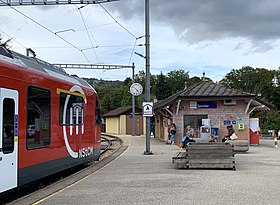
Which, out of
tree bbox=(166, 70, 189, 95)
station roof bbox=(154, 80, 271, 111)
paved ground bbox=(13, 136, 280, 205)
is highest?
tree bbox=(166, 70, 189, 95)

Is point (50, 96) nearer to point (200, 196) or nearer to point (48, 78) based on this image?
point (48, 78)

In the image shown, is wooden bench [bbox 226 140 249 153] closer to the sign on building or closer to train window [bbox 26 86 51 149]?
the sign on building

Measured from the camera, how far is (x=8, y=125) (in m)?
8.19

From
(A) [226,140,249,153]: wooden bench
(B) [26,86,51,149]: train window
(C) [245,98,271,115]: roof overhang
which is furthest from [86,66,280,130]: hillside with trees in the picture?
(B) [26,86,51,149]: train window

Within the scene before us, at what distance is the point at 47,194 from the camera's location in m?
9.52

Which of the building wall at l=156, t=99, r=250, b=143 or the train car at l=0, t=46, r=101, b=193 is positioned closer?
the train car at l=0, t=46, r=101, b=193

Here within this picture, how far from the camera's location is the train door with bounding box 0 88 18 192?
7965 mm

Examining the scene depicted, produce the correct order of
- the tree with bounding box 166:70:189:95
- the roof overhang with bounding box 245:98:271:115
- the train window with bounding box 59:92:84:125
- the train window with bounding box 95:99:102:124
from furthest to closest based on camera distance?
the tree with bounding box 166:70:189:95 < the roof overhang with bounding box 245:98:271:115 < the train window with bounding box 95:99:102:124 < the train window with bounding box 59:92:84:125

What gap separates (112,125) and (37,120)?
177ft

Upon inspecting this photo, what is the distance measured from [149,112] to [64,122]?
30.6 ft

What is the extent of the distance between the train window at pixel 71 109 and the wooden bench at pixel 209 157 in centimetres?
342

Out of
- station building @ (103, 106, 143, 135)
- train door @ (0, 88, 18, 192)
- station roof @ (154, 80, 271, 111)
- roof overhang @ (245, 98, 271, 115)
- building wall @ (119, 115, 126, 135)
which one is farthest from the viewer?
building wall @ (119, 115, 126, 135)

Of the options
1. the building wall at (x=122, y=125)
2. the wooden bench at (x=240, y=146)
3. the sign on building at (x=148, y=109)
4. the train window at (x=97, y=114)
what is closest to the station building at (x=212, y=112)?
the wooden bench at (x=240, y=146)

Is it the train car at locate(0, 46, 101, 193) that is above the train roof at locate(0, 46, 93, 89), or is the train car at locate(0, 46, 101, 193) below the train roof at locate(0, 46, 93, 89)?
below
